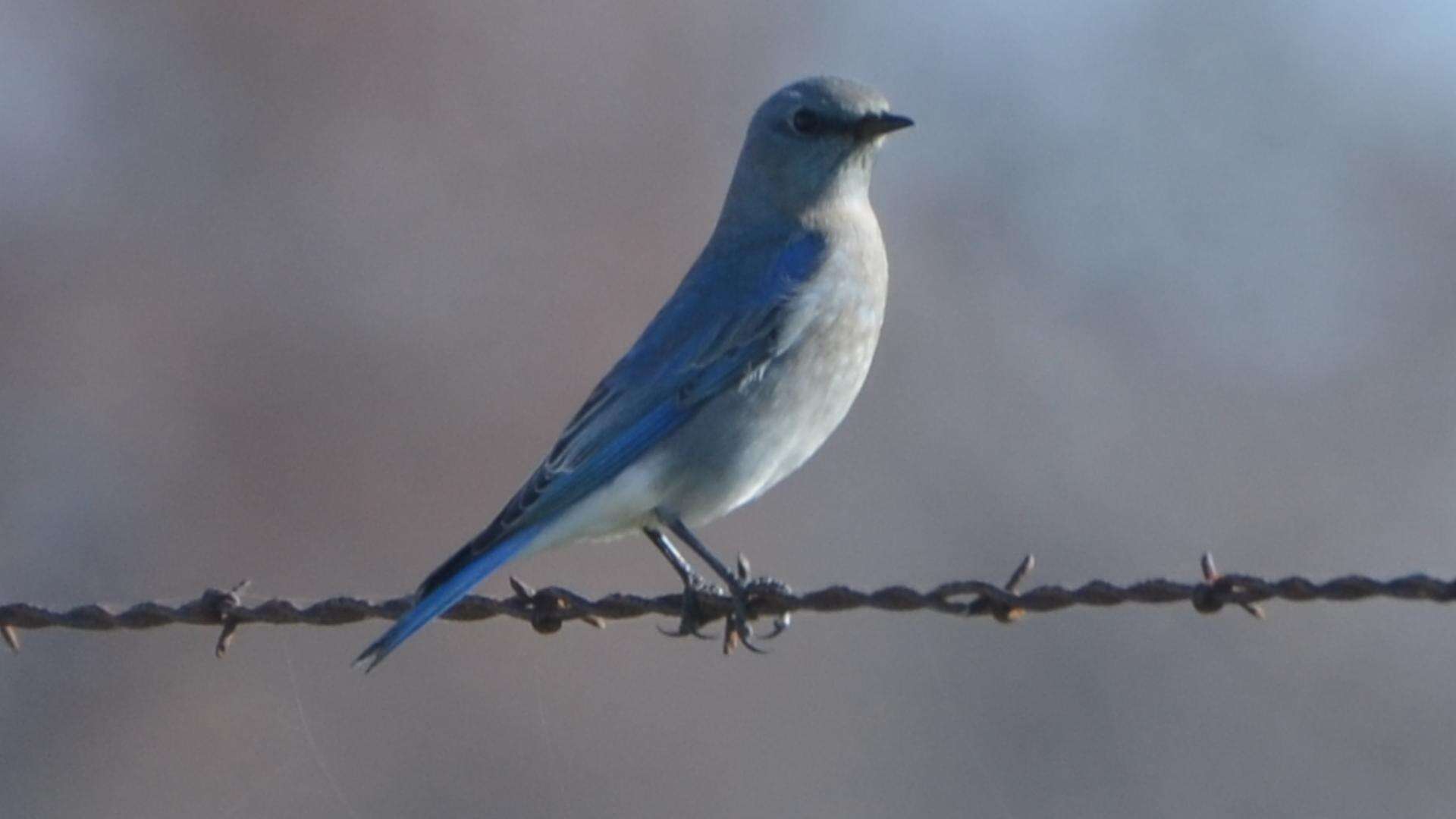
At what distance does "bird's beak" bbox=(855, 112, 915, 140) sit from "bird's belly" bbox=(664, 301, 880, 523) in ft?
2.07

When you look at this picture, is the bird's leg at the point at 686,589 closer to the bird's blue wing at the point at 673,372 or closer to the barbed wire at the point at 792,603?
the barbed wire at the point at 792,603

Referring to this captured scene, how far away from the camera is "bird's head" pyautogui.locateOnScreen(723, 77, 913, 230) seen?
23.4 feet

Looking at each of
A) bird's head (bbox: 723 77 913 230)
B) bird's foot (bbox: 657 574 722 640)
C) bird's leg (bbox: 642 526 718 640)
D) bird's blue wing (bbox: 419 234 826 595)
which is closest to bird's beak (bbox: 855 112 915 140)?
bird's head (bbox: 723 77 913 230)

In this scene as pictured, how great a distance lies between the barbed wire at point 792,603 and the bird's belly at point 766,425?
672 millimetres

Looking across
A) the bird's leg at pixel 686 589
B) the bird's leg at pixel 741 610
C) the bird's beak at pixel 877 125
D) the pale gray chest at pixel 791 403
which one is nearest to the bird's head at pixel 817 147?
the bird's beak at pixel 877 125

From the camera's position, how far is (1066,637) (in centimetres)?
1288

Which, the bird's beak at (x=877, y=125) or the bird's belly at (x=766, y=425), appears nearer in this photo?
the bird's belly at (x=766, y=425)

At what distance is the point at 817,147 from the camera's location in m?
7.17

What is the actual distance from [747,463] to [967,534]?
28.8 ft

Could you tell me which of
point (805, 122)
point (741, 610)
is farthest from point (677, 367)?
point (805, 122)

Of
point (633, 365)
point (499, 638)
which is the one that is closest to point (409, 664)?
point (499, 638)

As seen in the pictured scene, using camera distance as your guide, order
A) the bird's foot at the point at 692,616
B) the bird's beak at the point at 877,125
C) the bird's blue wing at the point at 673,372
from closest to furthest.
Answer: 1. the bird's foot at the point at 692,616
2. the bird's blue wing at the point at 673,372
3. the bird's beak at the point at 877,125

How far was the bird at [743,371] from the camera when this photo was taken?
619 cm

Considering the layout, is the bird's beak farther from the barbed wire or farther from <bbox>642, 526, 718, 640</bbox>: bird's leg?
the barbed wire
